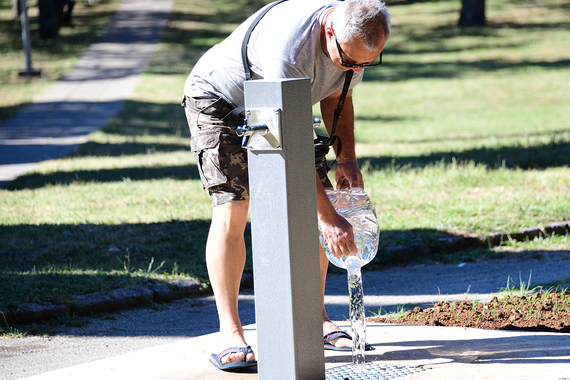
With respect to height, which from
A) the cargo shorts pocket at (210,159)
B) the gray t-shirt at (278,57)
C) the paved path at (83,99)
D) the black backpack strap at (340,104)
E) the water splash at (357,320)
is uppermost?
the gray t-shirt at (278,57)

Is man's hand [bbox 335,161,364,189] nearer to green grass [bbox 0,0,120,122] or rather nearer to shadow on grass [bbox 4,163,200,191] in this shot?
shadow on grass [bbox 4,163,200,191]

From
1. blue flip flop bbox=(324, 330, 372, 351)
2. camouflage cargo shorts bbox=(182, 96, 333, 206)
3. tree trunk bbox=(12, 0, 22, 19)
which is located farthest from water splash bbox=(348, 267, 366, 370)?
tree trunk bbox=(12, 0, 22, 19)

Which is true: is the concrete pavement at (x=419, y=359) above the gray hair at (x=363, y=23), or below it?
below

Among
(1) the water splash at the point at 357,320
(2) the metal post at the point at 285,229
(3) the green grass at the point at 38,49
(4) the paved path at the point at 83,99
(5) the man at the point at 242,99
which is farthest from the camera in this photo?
(3) the green grass at the point at 38,49

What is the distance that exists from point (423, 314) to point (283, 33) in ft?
6.39

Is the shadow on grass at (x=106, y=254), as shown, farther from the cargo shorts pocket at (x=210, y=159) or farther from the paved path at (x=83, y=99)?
the paved path at (x=83, y=99)

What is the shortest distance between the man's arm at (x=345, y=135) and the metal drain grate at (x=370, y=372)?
91cm

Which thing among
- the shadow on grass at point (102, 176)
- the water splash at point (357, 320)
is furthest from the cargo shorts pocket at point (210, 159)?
the shadow on grass at point (102, 176)

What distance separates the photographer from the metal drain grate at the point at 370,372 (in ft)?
10.4

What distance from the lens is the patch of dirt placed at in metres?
3.87

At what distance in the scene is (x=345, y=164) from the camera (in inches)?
146

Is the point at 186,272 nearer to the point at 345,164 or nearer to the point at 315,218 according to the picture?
the point at 345,164

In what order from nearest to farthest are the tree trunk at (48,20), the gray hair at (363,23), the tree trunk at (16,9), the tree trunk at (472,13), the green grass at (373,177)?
the gray hair at (363,23), the green grass at (373,177), the tree trunk at (472,13), the tree trunk at (48,20), the tree trunk at (16,9)

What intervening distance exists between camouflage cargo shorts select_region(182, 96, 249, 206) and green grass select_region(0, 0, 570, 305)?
1.77m
